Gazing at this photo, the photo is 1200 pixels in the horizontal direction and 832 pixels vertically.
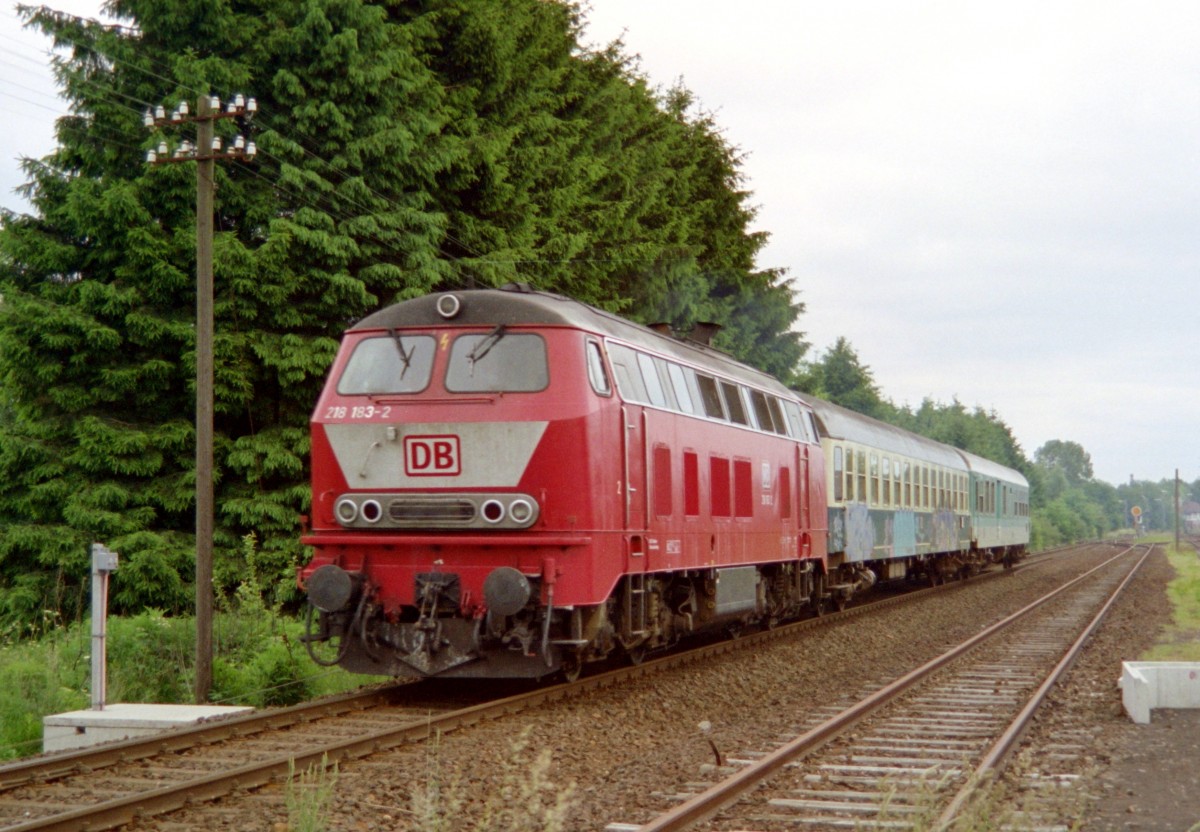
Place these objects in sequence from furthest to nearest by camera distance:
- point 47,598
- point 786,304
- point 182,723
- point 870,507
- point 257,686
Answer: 1. point 786,304
2. point 870,507
3. point 47,598
4. point 257,686
5. point 182,723

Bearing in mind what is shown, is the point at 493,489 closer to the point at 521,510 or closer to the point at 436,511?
the point at 521,510

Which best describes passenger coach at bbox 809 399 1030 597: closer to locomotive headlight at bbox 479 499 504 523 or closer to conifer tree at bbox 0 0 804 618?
conifer tree at bbox 0 0 804 618

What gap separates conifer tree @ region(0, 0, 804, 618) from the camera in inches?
763

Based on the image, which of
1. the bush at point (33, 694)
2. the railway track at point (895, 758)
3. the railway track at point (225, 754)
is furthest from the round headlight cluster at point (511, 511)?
the bush at point (33, 694)

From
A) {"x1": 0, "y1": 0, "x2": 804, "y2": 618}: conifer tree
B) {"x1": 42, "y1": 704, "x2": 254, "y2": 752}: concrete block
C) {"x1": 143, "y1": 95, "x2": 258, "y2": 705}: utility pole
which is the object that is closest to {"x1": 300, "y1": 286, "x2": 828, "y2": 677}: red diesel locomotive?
{"x1": 42, "y1": 704, "x2": 254, "y2": 752}: concrete block

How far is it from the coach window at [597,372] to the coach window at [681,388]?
2005 mm

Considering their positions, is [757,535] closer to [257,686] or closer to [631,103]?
[257,686]

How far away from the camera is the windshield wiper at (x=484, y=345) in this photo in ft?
37.7

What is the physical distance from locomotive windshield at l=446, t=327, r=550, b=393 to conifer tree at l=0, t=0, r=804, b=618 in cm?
890

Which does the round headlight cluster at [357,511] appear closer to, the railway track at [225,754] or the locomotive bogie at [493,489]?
the locomotive bogie at [493,489]

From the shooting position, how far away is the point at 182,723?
34.1 feet

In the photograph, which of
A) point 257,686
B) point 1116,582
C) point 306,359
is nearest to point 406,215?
point 306,359

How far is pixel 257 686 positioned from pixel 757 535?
6.33 metres

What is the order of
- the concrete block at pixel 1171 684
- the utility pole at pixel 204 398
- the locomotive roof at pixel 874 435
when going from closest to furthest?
the concrete block at pixel 1171 684 → the utility pole at pixel 204 398 → the locomotive roof at pixel 874 435
